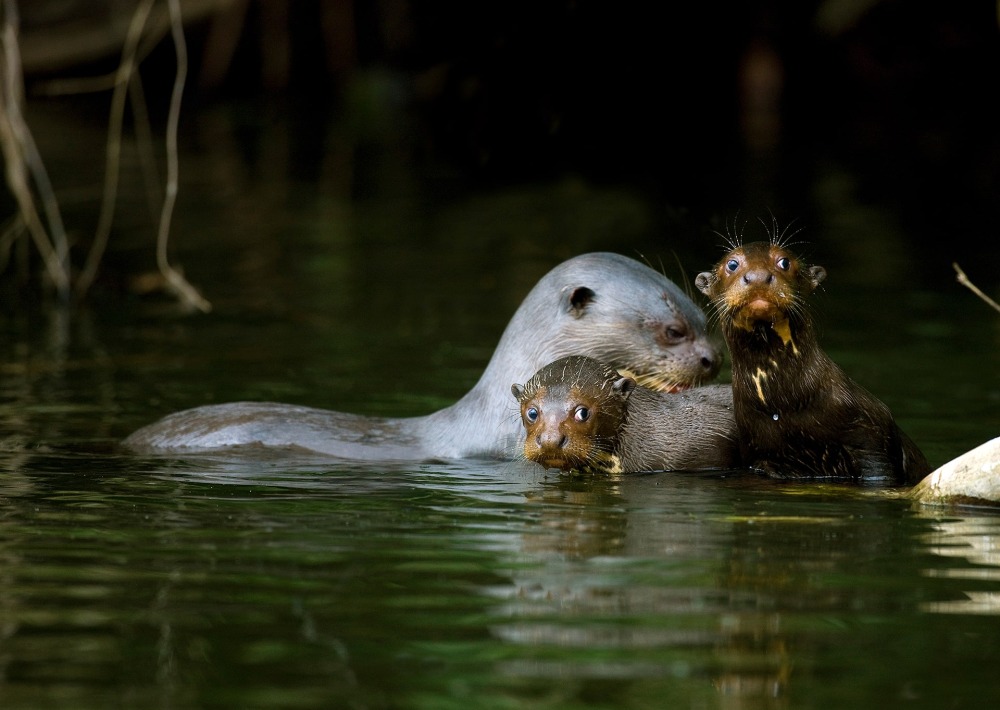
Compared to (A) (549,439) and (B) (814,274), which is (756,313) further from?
(A) (549,439)

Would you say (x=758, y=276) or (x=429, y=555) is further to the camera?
(x=758, y=276)

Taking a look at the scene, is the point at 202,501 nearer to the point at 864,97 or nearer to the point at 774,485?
the point at 774,485

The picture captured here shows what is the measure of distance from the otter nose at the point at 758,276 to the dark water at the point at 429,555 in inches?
22.2

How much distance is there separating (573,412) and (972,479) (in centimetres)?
113

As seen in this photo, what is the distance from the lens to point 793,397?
187 inches

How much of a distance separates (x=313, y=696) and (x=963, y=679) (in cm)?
105

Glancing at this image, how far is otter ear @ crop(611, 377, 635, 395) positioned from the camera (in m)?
5.00

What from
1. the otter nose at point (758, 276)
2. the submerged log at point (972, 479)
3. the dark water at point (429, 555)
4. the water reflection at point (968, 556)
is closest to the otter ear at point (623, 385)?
the dark water at point (429, 555)

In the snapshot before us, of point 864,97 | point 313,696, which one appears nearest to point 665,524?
point 313,696

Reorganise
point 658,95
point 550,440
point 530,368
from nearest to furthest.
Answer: point 550,440 < point 530,368 < point 658,95

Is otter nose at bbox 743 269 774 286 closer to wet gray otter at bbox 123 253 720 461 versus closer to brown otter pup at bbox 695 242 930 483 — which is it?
brown otter pup at bbox 695 242 930 483

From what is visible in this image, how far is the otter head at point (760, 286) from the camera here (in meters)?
4.54

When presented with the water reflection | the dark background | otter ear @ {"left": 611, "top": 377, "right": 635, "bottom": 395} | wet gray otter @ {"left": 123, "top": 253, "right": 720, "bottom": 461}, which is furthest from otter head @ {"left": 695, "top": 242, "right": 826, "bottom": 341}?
the dark background

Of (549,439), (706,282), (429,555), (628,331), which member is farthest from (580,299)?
(429,555)
